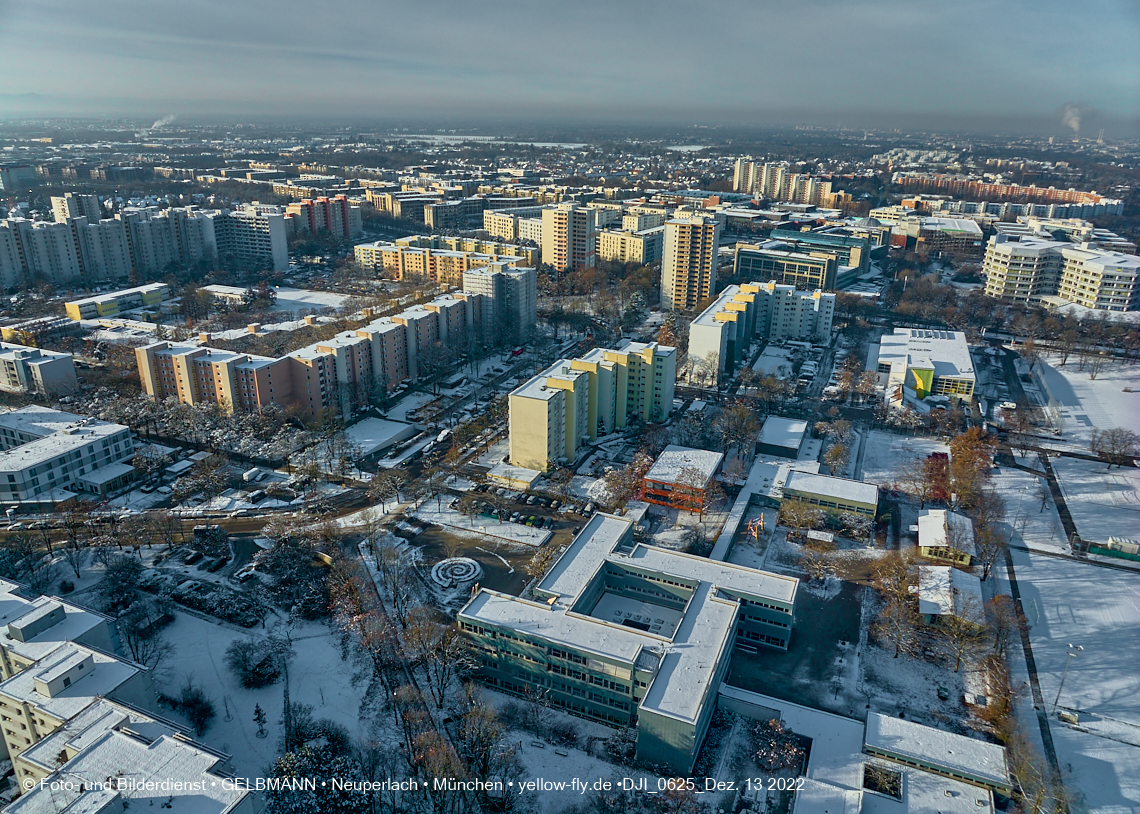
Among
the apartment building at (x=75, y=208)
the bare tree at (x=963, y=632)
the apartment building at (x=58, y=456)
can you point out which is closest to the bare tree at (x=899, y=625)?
the bare tree at (x=963, y=632)

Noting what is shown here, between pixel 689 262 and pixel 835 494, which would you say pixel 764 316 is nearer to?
pixel 689 262

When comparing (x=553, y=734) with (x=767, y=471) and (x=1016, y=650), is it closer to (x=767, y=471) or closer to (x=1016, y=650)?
(x=1016, y=650)

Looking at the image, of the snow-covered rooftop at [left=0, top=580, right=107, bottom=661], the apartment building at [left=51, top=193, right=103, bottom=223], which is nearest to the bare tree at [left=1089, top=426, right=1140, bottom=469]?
the snow-covered rooftop at [left=0, top=580, right=107, bottom=661]

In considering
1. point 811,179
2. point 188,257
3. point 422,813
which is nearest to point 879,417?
point 422,813

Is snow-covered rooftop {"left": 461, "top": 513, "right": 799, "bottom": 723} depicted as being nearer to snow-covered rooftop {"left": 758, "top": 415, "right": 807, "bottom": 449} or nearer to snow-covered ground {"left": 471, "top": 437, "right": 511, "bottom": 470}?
snow-covered ground {"left": 471, "top": 437, "right": 511, "bottom": 470}

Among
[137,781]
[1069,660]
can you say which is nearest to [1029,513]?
[1069,660]
